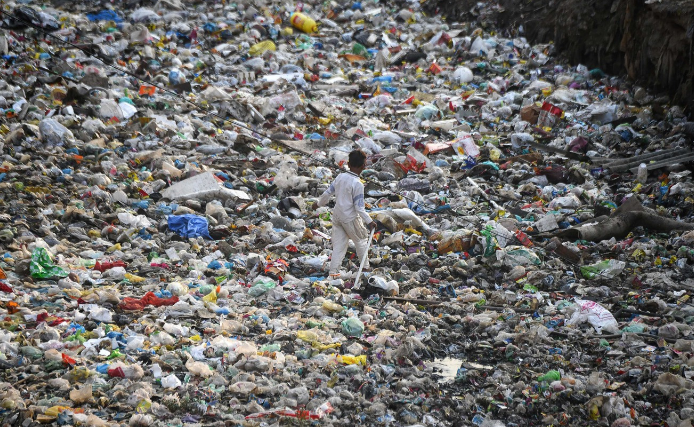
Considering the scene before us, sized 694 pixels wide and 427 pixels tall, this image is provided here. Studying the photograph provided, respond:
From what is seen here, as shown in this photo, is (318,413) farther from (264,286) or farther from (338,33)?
(338,33)

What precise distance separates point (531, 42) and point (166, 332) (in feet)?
31.6

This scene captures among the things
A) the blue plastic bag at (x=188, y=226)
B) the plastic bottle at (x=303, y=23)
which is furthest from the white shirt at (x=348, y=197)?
the plastic bottle at (x=303, y=23)

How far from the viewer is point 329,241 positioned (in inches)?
243

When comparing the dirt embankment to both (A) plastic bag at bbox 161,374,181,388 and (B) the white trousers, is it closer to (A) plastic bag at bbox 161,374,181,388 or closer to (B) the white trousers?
(B) the white trousers

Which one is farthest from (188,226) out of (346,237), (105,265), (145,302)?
(346,237)

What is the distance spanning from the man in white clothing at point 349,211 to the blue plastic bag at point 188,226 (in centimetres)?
145

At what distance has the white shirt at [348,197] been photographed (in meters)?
4.96

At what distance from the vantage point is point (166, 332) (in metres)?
4.22

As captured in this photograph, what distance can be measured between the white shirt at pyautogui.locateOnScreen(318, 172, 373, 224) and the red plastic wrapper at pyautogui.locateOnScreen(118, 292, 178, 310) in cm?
134

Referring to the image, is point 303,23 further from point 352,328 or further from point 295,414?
point 295,414

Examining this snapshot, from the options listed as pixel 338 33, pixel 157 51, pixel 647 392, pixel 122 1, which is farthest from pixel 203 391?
pixel 122 1

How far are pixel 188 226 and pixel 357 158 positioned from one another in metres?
2.02

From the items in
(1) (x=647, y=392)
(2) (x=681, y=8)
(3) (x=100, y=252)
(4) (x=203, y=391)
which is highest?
(2) (x=681, y=8)

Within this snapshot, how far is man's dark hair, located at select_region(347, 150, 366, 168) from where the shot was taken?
486 cm
